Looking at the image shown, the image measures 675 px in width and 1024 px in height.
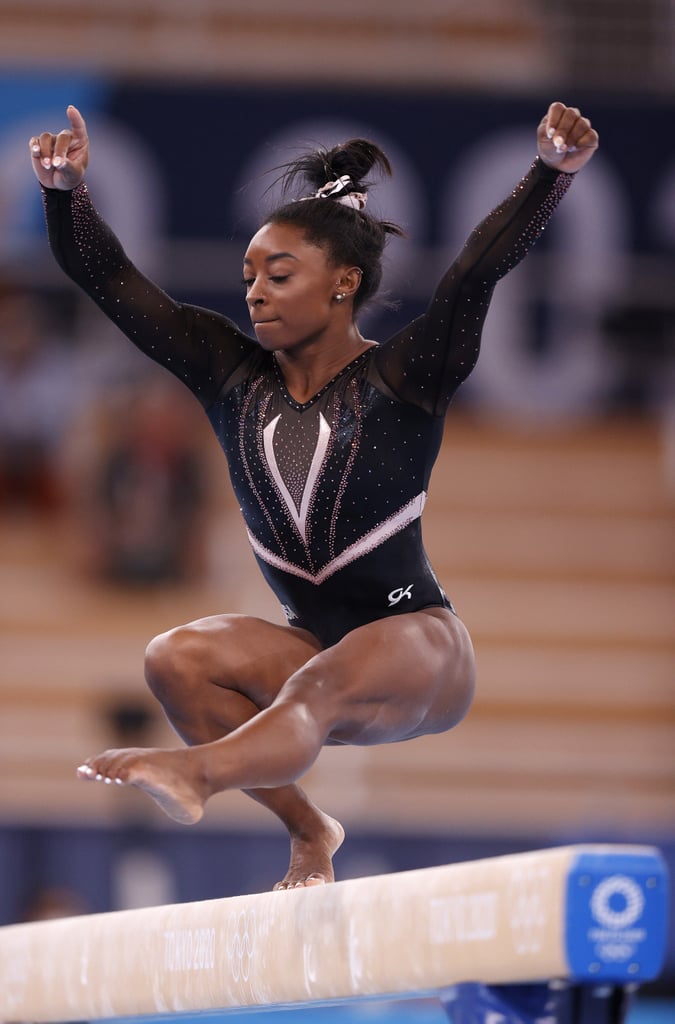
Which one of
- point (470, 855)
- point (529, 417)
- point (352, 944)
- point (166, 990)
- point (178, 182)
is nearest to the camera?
point (352, 944)

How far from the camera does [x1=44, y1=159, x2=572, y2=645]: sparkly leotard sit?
11.2ft

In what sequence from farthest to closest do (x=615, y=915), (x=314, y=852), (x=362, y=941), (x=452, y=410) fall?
(x=452, y=410)
(x=314, y=852)
(x=362, y=941)
(x=615, y=915)

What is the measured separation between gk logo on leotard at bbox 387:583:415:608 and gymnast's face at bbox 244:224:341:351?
2.05 feet

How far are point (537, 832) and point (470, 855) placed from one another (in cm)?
40

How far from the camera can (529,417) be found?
11.4 metres

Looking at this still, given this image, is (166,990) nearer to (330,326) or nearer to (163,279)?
(330,326)

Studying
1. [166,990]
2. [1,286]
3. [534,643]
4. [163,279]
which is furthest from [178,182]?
[166,990]

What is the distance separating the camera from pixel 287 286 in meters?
3.53

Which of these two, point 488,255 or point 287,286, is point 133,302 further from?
point 488,255

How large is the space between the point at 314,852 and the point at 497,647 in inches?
267

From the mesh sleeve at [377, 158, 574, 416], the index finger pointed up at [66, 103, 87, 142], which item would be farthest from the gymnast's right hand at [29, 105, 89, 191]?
the mesh sleeve at [377, 158, 574, 416]

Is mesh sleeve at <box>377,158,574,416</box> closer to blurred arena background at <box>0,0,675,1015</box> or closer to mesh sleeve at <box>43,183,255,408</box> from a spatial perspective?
mesh sleeve at <box>43,183,255,408</box>

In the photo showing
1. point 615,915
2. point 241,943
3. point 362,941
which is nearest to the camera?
point 615,915

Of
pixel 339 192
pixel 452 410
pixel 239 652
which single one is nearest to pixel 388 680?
pixel 239 652
